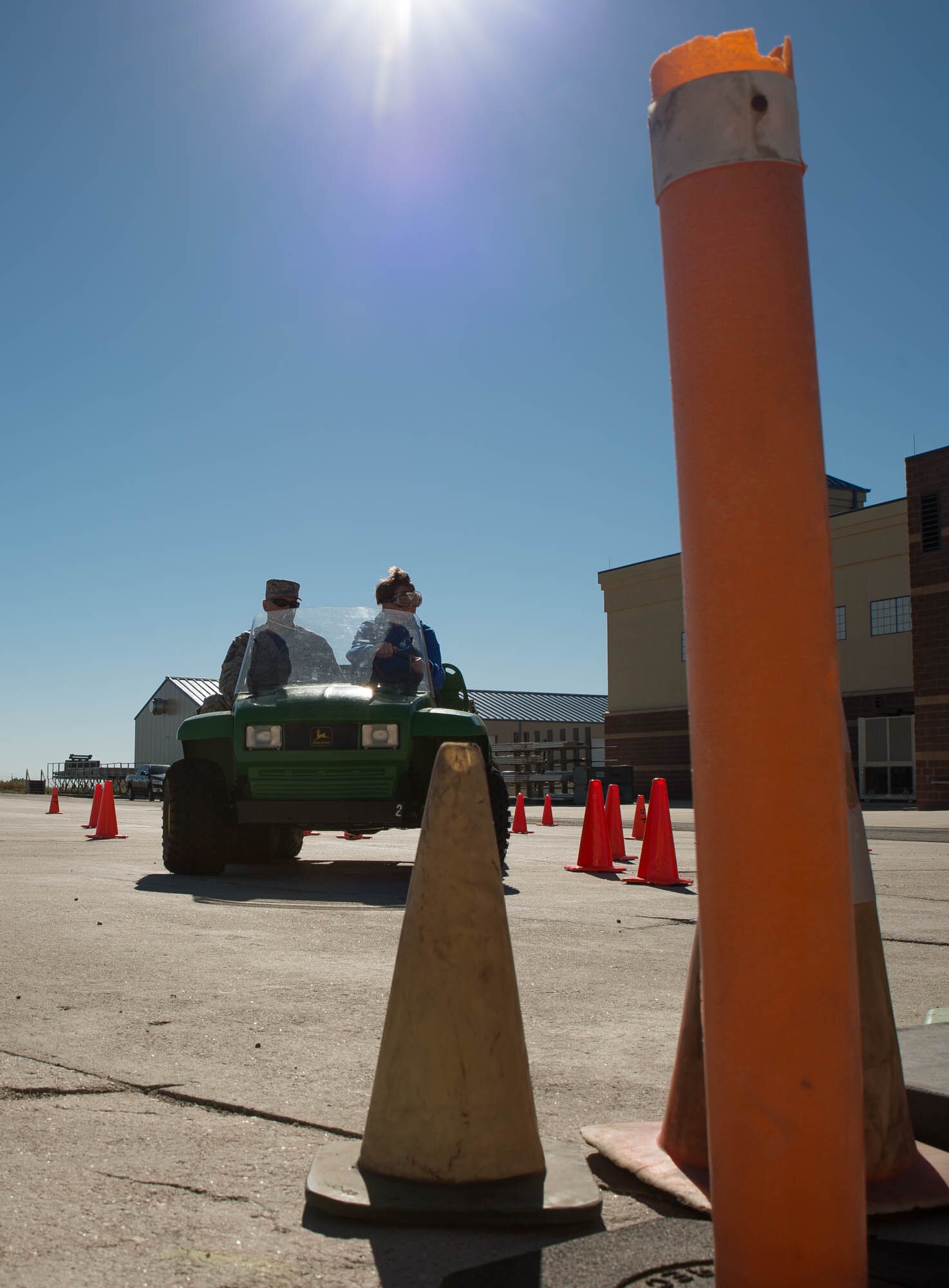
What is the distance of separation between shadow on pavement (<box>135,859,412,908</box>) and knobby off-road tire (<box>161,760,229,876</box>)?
163 millimetres

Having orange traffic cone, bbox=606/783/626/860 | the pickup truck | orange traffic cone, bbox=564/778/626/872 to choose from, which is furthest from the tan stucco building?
the pickup truck

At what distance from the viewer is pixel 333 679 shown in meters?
9.12

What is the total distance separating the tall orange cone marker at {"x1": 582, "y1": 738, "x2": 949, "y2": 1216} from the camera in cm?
229

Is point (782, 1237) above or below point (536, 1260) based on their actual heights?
above

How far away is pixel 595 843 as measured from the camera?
10.3m

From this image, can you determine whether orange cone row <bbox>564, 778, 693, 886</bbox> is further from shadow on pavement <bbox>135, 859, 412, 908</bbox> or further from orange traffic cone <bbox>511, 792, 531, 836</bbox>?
orange traffic cone <bbox>511, 792, 531, 836</bbox>

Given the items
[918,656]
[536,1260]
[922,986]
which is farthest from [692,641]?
[918,656]

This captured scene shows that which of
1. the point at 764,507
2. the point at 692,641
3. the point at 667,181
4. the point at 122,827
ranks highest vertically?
the point at 667,181

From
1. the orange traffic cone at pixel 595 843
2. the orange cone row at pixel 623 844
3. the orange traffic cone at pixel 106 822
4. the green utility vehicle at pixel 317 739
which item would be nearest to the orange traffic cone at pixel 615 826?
the orange cone row at pixel 623 844

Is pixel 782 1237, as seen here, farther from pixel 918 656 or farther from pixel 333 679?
pixel 918 656

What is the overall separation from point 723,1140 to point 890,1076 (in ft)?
3.05

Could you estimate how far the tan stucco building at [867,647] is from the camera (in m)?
29.1

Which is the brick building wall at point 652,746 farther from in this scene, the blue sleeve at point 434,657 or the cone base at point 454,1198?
the cone base at point 454,1198

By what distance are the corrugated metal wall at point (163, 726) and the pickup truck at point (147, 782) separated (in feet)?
42.4
